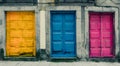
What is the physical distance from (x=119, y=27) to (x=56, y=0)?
2970 millimetres

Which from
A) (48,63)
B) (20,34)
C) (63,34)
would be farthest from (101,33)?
(20,34)

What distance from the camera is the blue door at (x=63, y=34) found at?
13461 mm

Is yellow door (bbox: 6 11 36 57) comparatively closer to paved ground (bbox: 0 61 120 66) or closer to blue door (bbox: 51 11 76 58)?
paved ground (bbox: 0 61 120 66)

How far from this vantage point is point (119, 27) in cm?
1337

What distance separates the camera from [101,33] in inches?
532

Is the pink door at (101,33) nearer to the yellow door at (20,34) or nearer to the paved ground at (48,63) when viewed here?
the paved ground at (48,63)

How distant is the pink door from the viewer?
13.5 metres

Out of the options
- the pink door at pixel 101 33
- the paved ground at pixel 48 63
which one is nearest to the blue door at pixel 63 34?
the paved ground at pixel 48 63

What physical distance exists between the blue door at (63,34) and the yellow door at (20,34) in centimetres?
89

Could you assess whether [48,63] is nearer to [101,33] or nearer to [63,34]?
[63,34]

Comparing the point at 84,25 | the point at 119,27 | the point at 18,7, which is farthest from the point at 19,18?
the point at 119,27

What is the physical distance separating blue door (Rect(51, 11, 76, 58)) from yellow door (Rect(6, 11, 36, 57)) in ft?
2.91

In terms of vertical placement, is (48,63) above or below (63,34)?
below

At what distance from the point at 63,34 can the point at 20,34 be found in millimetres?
1891
